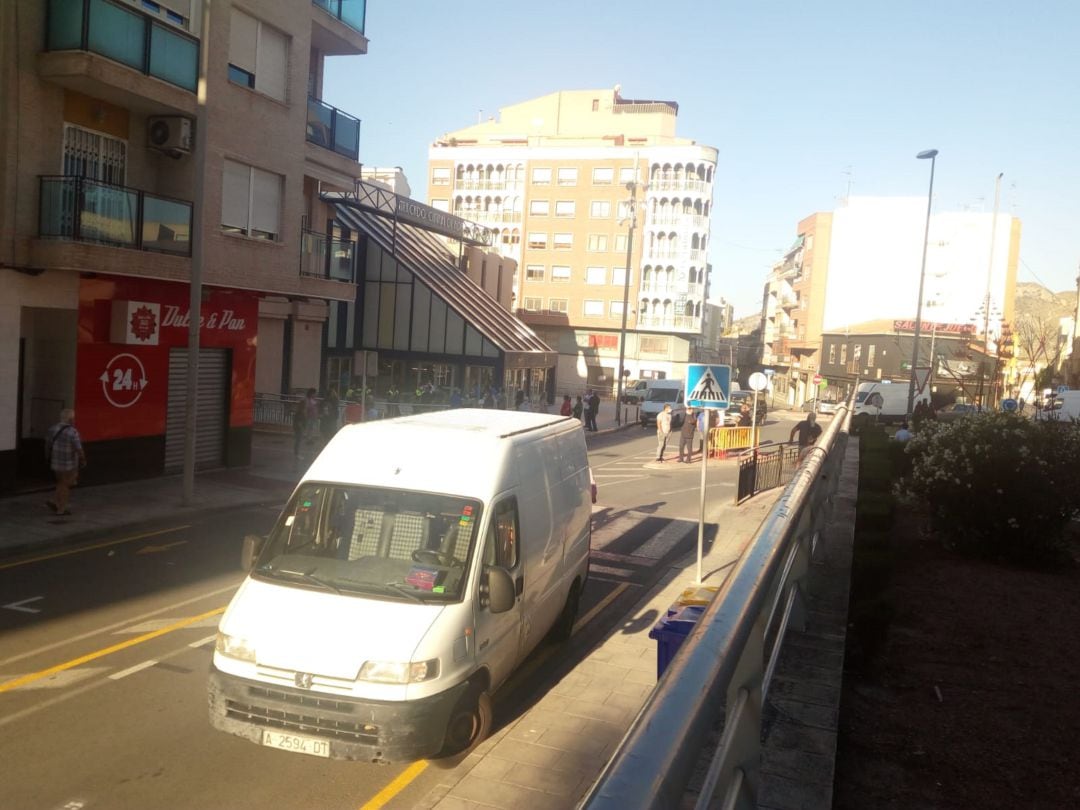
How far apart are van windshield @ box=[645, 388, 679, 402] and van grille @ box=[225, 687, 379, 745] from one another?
3843 cm

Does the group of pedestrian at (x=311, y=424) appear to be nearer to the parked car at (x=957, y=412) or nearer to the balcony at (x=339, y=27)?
the balcony at (x=339, y=27)

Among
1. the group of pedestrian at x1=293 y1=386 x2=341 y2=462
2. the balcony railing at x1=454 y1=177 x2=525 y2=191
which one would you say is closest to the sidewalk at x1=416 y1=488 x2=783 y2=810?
the group of pedestrian at x1=293 y1=386 x2=341 y2=462

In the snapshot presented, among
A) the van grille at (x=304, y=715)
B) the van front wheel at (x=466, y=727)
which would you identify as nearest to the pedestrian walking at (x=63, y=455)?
the van grille at (x=304, y=715)

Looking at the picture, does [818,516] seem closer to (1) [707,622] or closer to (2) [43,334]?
(1) [707,622]

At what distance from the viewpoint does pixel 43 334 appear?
16.7 meters

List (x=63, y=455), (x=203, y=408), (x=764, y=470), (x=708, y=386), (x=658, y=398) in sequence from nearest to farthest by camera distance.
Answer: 1. (x=708, y=386)
2. (x=63, y=455)
3. (x=203, y=408)
4. (x=764, y=470)
5. (x=658, y=398)

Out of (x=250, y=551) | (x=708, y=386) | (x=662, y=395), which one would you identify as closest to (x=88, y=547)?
(x=250, y=551)

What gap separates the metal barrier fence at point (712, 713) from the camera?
3.98ft

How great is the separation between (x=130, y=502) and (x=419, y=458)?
34.2 feet

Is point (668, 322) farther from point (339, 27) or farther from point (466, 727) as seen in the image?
point (466, 727)

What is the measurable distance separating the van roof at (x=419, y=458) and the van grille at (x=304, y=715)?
190cm

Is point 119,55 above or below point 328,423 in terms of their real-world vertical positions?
above

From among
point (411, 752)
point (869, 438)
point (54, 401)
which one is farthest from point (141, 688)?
point (869, 438)

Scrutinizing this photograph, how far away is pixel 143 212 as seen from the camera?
16609mm
